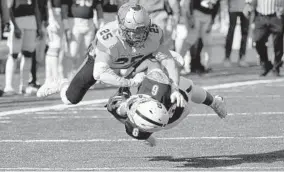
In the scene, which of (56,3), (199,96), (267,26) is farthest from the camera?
(267,26)

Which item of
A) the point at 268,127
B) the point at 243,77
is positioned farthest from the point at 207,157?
the point at 243,77

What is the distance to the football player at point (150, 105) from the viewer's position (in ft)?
32.5

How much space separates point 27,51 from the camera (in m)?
17.9

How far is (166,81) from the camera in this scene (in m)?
10.3

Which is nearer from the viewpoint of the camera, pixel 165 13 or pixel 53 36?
pixel 53 36

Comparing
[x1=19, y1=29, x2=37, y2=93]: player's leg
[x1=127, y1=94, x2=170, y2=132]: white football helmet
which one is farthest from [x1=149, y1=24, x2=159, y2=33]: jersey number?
[x1=19, y1=29, x2=37, y2=93]: player's leg

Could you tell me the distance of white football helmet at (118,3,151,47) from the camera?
33.5ft

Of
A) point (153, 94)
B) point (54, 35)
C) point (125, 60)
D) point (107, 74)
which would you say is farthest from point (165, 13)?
point (153, 94)

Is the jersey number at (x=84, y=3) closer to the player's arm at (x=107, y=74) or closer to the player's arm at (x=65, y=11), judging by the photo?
the player's arm at (x=65, y=11)

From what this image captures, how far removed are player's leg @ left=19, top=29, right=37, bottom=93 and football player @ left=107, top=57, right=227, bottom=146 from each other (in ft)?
23.3

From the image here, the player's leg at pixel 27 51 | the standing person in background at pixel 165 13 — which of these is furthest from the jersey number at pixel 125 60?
the standing person in background at pixel 165 13

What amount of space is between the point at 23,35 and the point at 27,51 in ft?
0.83

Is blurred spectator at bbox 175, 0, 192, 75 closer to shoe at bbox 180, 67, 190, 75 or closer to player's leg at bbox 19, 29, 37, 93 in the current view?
shoe at bbox 180, 67, 190, 75

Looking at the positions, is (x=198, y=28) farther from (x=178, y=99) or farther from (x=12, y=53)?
(x=178, y=99)
